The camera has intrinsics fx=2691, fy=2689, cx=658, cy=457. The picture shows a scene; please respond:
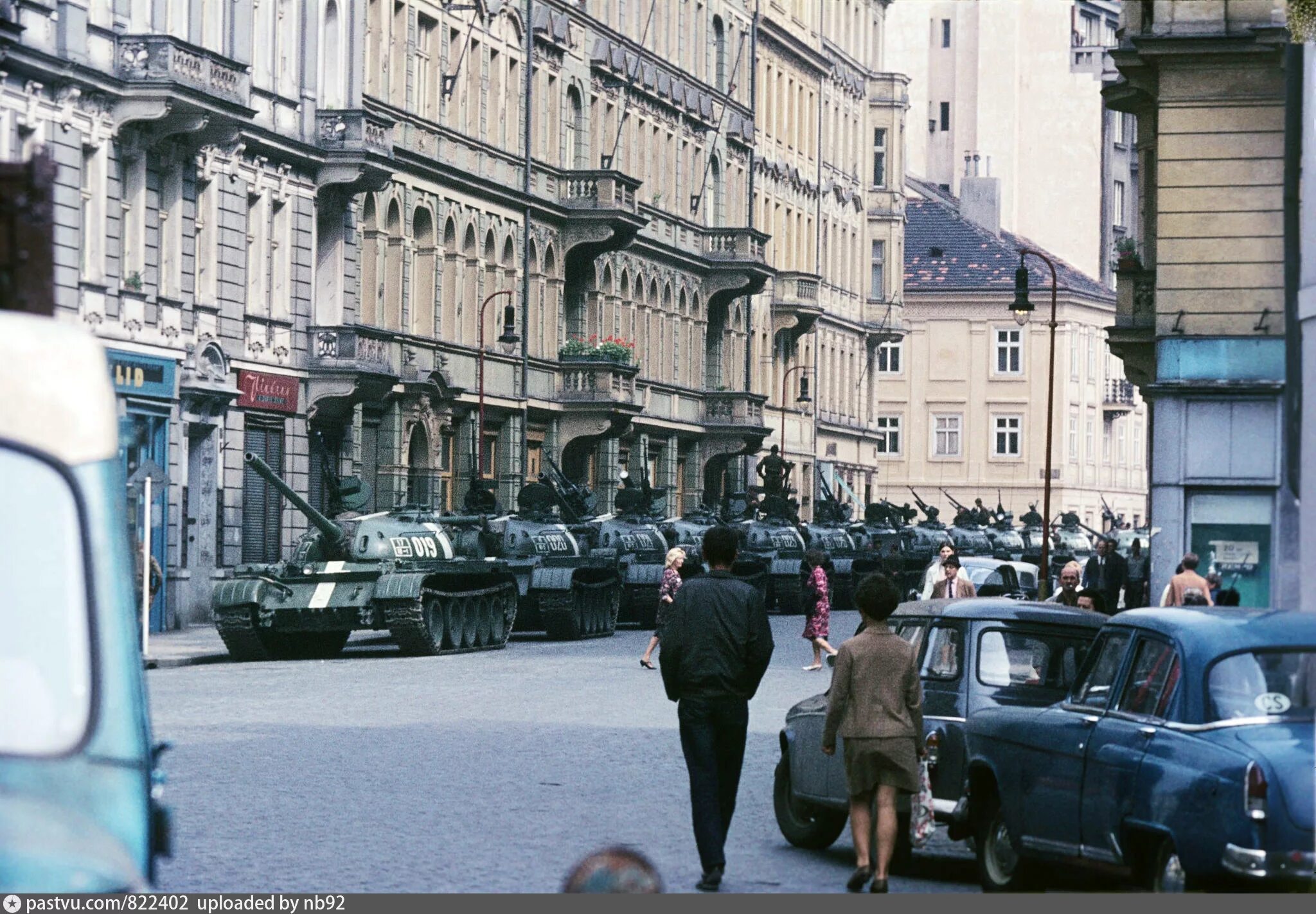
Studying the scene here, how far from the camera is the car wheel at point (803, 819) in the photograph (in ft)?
45.9

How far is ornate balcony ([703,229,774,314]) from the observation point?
71312 millimetres

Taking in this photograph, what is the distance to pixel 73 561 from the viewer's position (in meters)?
5.89

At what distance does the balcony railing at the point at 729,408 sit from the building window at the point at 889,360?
96.9 ft

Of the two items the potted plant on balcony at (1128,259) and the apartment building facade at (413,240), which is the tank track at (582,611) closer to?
the apartment building facade at (413,240)

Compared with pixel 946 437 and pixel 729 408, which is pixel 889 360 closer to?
pixel 946 437

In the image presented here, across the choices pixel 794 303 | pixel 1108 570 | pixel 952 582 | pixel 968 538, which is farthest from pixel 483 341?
pixel 952 582

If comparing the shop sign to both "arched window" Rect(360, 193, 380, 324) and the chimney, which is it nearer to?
"arched window" Rect(360, 193, 380, 324)

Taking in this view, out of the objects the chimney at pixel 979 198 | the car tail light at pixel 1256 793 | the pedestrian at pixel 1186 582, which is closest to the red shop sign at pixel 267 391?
the pedestrian at pixel 1186 582

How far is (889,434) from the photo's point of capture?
9906 centimetres

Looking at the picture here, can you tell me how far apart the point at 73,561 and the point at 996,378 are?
307ft

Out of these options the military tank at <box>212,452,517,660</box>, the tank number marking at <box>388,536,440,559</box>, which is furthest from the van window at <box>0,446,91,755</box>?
the tank number marking at <box>388,536,440,559</box>

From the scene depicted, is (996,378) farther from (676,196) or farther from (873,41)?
(676,196)

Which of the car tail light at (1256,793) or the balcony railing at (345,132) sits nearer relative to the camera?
the car tail light at (1256,793)

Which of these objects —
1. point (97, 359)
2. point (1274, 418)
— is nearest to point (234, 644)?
point (1274, 418)
